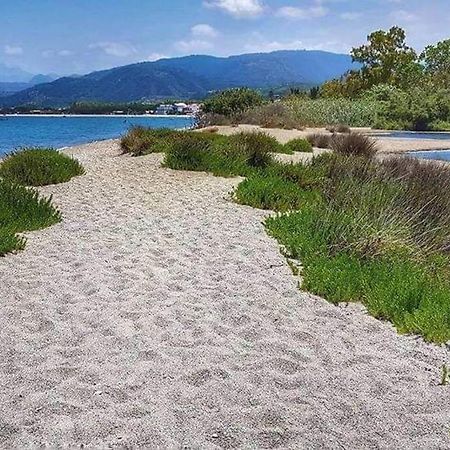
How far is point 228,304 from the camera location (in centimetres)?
492

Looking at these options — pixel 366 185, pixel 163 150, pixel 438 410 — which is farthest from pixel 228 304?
pixel 163 150

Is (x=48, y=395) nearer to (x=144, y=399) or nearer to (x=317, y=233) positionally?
(x=144, y=399)

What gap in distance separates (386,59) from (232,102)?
1898cm

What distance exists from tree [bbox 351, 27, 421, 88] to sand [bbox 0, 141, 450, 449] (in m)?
44.4

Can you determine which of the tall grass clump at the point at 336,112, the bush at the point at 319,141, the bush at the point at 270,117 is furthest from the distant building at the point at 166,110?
the bush at the point at 319,141

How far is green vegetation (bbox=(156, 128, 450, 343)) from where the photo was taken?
16.3 ft

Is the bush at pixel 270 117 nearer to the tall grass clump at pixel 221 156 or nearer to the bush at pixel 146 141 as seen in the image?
the bush at pixel 146 141

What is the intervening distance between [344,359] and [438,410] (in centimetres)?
77

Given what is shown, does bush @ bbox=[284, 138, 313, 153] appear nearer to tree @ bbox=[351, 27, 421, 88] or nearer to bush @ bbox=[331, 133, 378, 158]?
bush @ bbox=[331, 133, 378, 158]

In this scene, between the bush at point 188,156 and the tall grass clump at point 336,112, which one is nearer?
the bush at point 188,156

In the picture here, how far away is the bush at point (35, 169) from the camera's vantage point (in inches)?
451

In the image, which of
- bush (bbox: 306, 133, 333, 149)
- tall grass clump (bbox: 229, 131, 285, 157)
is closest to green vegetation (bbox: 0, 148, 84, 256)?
tall grass clump (bbox: 229, 131, 285, 157)

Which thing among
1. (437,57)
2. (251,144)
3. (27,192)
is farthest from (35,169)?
(437,57)

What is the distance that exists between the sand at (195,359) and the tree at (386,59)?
146 feet
